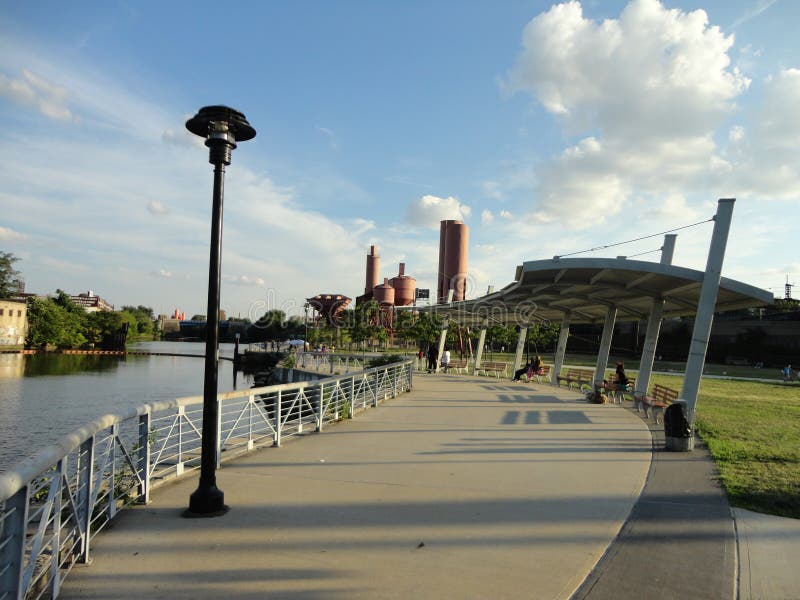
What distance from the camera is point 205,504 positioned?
16.8 ft

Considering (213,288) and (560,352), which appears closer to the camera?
(213,288)

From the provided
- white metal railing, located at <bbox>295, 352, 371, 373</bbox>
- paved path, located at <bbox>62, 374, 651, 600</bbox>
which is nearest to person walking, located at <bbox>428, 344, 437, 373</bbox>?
white metal railing, located at <bbox>295, 352, 371, 373</bbox>

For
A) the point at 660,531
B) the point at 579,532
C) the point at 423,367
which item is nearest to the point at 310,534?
the point at 579,532

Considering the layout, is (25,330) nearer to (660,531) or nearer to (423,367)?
(423,367)

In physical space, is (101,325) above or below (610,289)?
below

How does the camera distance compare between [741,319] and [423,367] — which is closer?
[423,367]

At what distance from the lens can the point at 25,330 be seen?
73.7 meters

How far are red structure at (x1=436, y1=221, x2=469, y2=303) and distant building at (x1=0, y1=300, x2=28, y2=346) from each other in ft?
184

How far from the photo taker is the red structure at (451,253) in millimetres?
69750

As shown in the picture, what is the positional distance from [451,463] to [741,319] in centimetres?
5654

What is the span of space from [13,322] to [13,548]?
8433 cm

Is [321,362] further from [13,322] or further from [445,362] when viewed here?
[13,322]

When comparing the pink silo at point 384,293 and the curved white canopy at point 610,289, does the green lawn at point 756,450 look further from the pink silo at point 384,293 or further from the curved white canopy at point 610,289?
the pink silo at point 384,293


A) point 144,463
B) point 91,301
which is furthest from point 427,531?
point 91,301
